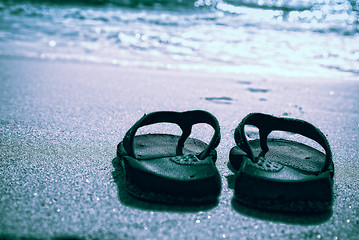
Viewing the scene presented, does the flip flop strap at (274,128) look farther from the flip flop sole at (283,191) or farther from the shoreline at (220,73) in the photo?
the shoreline at (220,73)

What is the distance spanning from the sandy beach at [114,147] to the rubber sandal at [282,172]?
4cm

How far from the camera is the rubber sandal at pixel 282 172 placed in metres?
0.95

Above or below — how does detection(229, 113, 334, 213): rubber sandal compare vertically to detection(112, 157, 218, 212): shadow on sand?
above

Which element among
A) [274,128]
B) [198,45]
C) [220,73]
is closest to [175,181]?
[274,128]

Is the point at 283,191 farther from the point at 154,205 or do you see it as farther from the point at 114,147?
the point at 114,147

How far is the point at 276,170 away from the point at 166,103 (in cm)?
125

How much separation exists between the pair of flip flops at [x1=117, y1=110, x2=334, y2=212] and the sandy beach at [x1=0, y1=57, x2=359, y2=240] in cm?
4

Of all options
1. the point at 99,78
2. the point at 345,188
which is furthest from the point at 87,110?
the point at 345,188

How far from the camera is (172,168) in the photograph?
1.09 m

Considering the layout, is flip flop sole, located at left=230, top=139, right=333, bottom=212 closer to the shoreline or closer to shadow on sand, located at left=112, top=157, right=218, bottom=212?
shadow on sand, located at left=112, top=157, right=218, bottom=212

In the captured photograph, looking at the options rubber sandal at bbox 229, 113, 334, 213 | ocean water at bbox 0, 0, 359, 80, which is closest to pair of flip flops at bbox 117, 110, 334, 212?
rubber sandal at bbox 229, 113, 334, 213

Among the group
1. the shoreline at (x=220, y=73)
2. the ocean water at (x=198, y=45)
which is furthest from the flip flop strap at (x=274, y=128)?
the ocean water at (x=198, y=45)

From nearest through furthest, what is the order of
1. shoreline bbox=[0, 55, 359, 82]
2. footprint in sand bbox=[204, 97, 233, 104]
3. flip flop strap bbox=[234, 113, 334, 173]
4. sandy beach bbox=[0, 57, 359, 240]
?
sandy beach bbox=[0, 57, 359, 240], flip flop strap bbox=[234, 113, 334, 173], footprint in sand bbox=[204, 97, 233, 104], shoreline bbox=[0, 55, 359, 82]

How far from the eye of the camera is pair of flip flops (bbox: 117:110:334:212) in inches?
37.5
